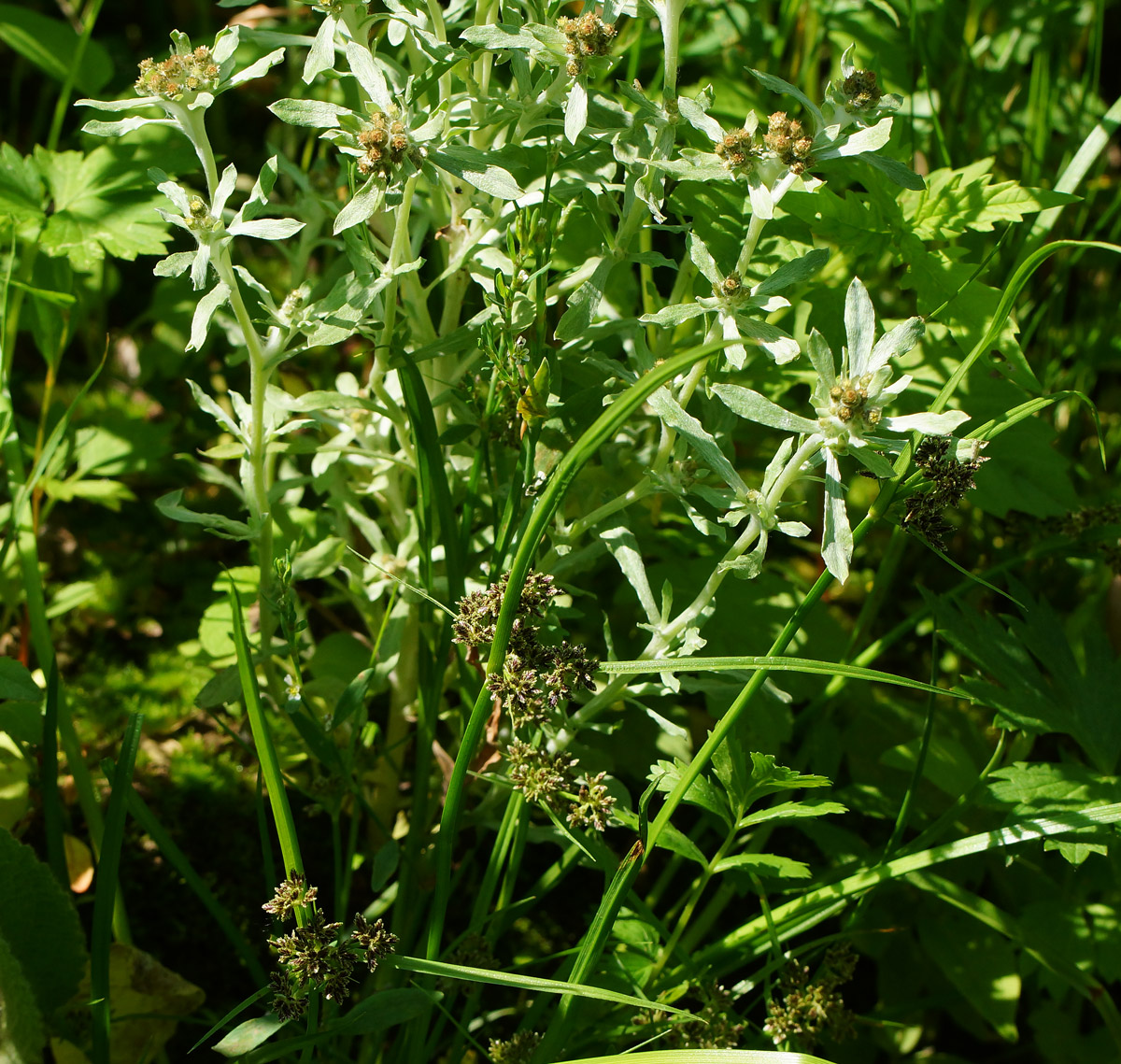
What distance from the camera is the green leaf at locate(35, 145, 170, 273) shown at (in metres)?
1.87

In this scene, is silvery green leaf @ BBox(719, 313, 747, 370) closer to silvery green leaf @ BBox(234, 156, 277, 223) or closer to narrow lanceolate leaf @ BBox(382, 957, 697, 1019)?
silvery green leaf @ BBox(234, 156, 277, 223)

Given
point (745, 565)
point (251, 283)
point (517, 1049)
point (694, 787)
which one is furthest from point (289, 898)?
point (251, 283)

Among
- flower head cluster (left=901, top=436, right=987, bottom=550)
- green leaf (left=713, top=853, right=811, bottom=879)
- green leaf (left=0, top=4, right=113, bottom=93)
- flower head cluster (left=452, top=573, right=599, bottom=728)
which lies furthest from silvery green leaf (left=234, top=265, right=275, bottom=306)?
green leaf (left=0, top=4, right=113, bottom=93)

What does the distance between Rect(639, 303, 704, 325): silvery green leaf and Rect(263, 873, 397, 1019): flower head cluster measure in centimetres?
79

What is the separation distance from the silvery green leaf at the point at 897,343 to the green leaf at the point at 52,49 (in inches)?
78.2

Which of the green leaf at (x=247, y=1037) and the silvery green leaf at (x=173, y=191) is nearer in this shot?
the green leaf at (x=247, y=1037)

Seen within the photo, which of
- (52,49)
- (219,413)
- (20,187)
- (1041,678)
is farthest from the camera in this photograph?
(52,49)

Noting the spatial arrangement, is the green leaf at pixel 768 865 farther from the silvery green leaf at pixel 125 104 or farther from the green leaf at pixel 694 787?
the silvery green leaf at pixel 125 104

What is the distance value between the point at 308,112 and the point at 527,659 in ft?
2.35

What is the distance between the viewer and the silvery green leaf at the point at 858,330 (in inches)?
48.0

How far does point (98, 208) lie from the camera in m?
1.95

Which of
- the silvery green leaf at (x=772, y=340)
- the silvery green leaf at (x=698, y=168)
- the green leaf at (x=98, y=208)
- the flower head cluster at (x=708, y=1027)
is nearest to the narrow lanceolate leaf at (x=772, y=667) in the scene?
the silvery green leaf at (x=772, y=340)

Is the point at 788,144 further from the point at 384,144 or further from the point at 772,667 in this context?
the point at 772,667

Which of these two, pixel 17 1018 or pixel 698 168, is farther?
pixel 698 168
